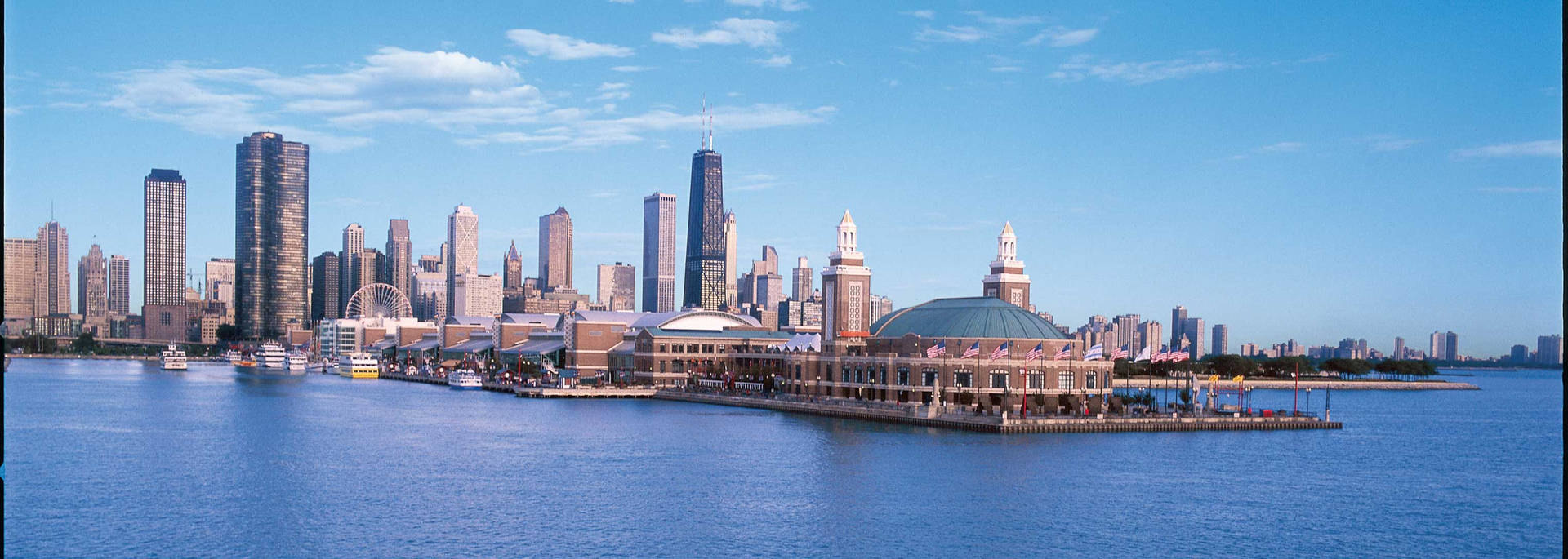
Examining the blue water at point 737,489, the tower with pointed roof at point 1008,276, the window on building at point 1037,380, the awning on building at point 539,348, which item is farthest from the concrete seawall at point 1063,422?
the awning on building at point 539,348

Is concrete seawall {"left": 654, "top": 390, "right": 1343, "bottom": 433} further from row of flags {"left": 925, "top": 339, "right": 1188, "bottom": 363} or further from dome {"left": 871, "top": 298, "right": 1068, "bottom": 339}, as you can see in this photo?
dome {"left": 871, "top": 298, "right": 1068, "bottom": 339}

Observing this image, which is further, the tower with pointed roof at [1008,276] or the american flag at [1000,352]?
the tower with pointed roof at [1008,276]

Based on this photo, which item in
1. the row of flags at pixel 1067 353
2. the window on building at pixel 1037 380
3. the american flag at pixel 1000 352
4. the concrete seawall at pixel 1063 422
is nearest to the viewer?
the concrete seawall at pixel 1063 422

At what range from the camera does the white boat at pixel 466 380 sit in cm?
16951

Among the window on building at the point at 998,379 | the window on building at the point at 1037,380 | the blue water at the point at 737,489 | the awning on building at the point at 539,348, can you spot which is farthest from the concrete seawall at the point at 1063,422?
the awning on building at the point at 539,348

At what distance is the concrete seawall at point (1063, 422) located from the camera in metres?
94.7

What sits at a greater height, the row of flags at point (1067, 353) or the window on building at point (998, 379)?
the row of flags at point (1067, 353)

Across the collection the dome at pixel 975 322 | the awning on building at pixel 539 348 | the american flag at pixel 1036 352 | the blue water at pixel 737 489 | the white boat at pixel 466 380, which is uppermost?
the dome at pixel 975 322

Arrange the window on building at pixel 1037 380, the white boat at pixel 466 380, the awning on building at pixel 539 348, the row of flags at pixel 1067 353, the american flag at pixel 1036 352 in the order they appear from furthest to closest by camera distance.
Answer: the awning on building at pixel 539 348 → the white boat at pixel 466 380 → the window on building at pixel 1037 380 → the american flag at pixel 1036 352 → the row of flags at pixel 1067 353

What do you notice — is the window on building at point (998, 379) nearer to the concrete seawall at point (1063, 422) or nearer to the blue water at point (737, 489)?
the concrete seawall at point (1063, 422)

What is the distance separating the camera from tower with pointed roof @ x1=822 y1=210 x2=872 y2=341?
13075cm

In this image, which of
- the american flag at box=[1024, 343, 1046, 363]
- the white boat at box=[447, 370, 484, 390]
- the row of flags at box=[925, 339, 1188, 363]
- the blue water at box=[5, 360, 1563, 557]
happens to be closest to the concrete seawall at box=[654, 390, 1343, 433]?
the blue water at box=[5, 360, 1563, 557]

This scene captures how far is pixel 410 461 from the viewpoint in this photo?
72562 mm

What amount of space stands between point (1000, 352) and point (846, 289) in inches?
1403
